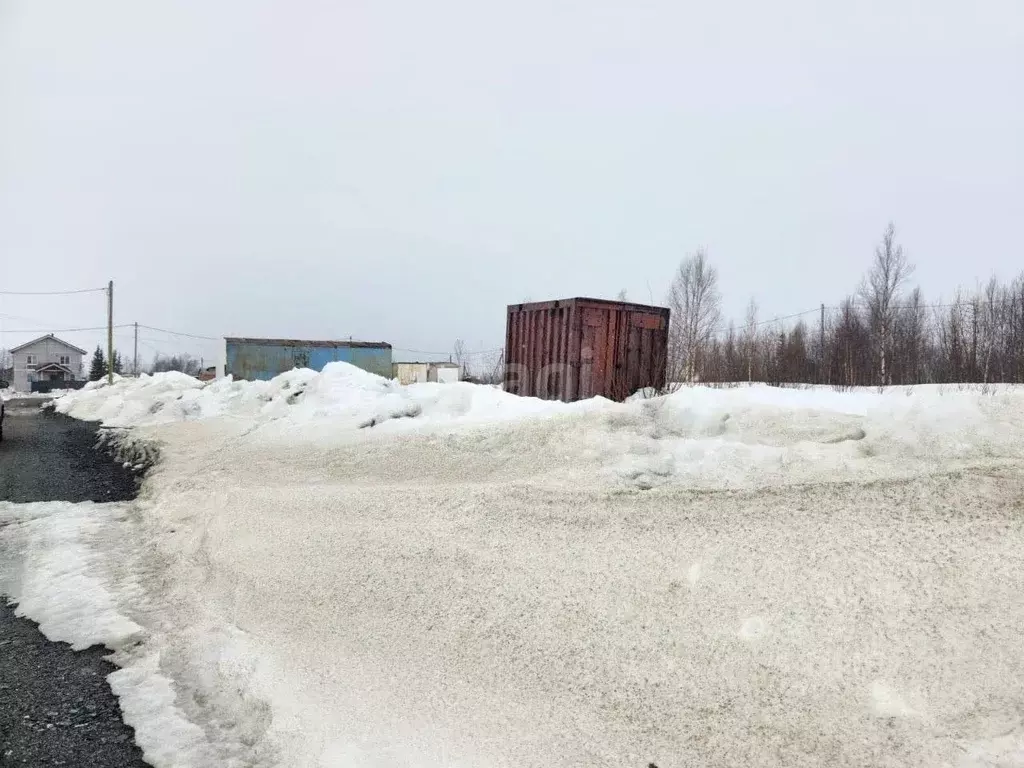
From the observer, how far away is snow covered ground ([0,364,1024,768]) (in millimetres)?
2594

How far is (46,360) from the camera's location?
252 ft

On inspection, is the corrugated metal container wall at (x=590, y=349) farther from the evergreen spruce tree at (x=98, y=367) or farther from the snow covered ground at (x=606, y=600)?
the evergreen spruce tree at (x=98, y=367)

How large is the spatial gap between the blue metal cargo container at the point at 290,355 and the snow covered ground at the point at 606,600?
902 inches

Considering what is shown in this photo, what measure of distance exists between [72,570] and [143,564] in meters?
0.50

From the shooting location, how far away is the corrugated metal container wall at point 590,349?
10336 millimetres

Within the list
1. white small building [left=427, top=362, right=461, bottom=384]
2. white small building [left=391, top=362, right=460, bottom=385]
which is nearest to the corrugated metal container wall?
white small building [left=427, top=362, right=461, bottom=384]

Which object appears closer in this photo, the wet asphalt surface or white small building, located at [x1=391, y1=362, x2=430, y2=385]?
the wet asphalt surface

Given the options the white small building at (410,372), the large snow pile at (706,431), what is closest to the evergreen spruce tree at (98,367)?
the white small building at (410,372)

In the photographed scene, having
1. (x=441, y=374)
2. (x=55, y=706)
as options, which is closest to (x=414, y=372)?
(x=441, y=374)

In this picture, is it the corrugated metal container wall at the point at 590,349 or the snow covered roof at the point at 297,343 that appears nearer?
the corrugated metal container wall at the point at 590,349

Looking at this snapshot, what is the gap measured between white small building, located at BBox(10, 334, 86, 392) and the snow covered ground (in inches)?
3346

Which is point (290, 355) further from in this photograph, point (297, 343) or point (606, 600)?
point (606, 600)

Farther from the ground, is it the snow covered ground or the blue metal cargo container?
the blue metal cargo container

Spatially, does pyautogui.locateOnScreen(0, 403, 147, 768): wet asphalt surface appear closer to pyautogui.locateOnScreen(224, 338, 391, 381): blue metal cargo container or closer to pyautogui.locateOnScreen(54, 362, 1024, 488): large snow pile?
pyautogui.locateOnScreen(54, 362, 1024, 488): large snow pile
